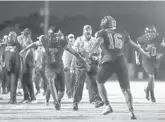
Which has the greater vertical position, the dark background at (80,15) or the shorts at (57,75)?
the dark background at (80,15)

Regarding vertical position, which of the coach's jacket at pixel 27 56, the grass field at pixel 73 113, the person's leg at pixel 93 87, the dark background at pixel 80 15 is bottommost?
the grass field at pixel 73 113

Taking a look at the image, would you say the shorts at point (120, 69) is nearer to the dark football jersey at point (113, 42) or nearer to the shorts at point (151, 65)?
the dark football jersey at point (113, 42)

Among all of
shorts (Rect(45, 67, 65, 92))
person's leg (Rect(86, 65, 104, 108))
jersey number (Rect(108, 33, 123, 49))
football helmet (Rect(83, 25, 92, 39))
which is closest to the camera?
jersey number (Rect(108, 33, 123, 49))

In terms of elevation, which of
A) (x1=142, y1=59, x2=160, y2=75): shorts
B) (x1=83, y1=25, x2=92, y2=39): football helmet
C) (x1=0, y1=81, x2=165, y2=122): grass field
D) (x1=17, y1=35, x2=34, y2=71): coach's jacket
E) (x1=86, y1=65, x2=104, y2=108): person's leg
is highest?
(x1=83, y1=25, x2=92, y2=39): football helmet

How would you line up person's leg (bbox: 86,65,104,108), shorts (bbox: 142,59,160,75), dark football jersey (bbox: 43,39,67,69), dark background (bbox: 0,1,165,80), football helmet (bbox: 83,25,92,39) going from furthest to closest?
dark background (bbox: 0,1,165,80) → shorts (bbox: 142,59,160,75) → person's leg (bbox: 86,65,104,108) → football helmet (bbox: 83,25,92,39) → dark football jersey (bbox: 43,39,67,69)

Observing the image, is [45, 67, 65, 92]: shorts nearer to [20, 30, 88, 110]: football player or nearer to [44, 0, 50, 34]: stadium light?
[20, 30, 88, 110]: football player

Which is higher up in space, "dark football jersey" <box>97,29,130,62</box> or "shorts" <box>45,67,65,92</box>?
"dark football jersey" <box>97,29,130,62</box>

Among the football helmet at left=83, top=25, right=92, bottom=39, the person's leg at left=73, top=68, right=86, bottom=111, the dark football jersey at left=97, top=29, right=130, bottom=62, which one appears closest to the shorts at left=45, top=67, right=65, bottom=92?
the person's leg at left=73, top=68, right=86, bottom=111

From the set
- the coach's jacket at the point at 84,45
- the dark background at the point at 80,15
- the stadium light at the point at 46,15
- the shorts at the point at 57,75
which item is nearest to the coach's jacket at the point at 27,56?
the coach's jacket at the point at 84,45

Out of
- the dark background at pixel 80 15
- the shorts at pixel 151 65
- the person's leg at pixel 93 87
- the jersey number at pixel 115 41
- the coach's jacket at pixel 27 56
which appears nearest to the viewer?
the jersey number at pixel 115 41

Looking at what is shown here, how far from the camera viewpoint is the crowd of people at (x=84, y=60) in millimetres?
10398

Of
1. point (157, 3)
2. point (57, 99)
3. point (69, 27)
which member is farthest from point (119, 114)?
point (157, 3)

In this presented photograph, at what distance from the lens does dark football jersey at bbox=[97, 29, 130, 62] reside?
10.3 m

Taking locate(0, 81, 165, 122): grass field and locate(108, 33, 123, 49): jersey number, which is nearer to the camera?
locate(0, 81, 165, 122): grass field
